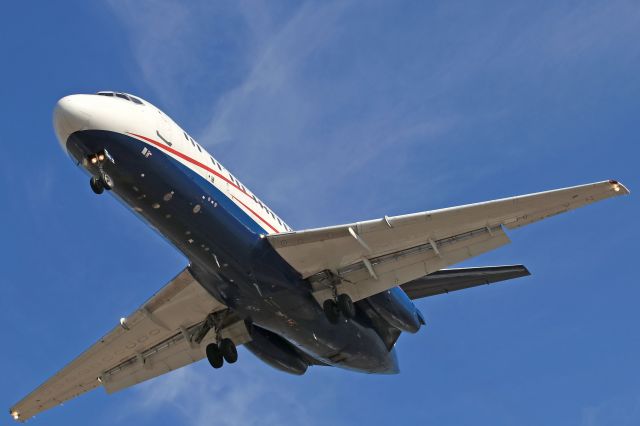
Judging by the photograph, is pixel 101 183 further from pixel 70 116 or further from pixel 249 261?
pixel 249 261

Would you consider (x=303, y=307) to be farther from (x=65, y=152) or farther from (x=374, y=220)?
(x=65, y=152)

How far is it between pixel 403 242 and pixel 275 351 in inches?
285

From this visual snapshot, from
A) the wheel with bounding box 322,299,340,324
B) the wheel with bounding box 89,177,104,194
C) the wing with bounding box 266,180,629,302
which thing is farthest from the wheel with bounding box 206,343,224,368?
the wheel with bounding box 89,177,104,194

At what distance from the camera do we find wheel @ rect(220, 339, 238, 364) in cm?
3139

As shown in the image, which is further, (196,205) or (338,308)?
(338,308)

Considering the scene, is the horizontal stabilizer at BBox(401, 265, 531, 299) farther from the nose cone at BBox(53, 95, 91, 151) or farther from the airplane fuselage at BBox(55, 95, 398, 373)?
the nose cone at BBox(53, 95, 91, 151)

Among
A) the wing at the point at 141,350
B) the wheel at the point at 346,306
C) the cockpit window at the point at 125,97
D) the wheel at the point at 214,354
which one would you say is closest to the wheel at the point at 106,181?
the cockpit window at the point at 125,97

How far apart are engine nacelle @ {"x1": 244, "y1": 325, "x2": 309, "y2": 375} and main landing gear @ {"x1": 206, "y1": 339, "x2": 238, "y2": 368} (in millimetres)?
1035

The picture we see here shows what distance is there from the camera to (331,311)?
29.1 m

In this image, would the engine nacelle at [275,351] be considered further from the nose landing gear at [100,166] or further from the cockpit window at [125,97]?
the cockpit window at [125,97]

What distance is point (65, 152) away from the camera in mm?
25906

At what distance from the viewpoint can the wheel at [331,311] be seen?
95.5ft

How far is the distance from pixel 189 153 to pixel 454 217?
7691 mm

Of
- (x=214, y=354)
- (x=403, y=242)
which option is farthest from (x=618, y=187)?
(x=214, y=354)
